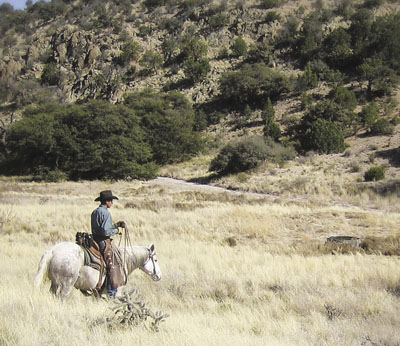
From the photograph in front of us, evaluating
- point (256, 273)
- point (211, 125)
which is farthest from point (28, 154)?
point (256, 273)

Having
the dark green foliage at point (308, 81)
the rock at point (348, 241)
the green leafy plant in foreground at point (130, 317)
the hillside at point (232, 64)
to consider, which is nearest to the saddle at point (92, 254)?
the green leafy plant in foreground at point (130, 317)

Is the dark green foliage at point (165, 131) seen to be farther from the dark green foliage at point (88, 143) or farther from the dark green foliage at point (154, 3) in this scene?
the dark green foliage at point (154, 3)

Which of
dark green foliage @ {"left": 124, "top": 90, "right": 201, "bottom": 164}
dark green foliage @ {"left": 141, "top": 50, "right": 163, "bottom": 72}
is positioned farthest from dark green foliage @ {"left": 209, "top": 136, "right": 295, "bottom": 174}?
dark green foliage @ {"left": 141, "top": 50, "right": 163, "bottom": 72}

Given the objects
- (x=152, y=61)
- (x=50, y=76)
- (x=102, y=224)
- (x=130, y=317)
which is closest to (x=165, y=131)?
(x=152, y=61)

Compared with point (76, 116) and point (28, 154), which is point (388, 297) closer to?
point (76, 116)

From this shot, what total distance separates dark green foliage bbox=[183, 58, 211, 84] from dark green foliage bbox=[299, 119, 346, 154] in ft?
106

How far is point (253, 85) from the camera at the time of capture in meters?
58.0

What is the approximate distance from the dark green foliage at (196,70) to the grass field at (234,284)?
2124 inches

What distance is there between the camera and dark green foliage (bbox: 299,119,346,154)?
120ft

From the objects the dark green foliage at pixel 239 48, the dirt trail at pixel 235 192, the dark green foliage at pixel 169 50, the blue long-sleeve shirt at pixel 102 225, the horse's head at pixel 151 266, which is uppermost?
the dark green foliage at pixel 169 50

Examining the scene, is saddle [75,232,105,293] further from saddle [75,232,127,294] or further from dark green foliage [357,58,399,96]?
dark green foliage [357,58,399,96]

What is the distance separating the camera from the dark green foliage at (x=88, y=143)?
38.8m

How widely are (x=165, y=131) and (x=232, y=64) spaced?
29881mm

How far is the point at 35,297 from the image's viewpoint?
17.6 feet
